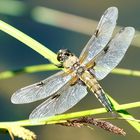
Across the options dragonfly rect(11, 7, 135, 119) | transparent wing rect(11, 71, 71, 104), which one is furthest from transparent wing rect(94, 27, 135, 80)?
transparent wing rect(11, 71, 71, 104)

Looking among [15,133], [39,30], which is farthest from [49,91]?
[39,30]

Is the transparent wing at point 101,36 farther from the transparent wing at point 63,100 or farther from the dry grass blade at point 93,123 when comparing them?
the dry grass blade at point 93,123

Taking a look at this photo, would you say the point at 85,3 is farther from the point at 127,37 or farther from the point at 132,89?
the point at 127,37

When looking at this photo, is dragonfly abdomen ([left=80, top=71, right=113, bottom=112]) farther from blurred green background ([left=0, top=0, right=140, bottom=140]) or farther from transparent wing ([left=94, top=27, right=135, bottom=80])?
blurred green background ([left=0, top=0, right=140, bottom=140])

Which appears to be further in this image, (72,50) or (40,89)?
(72,50)

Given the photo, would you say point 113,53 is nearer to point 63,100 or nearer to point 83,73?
point 83,73

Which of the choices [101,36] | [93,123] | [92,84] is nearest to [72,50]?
[101,36]
